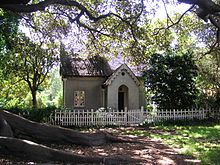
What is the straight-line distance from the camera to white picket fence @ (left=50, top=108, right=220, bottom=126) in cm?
2312

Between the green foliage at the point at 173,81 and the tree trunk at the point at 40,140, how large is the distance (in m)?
13.4

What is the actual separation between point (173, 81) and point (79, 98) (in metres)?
9.77

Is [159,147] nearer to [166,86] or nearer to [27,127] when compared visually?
[27,127]

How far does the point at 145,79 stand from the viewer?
27.7m

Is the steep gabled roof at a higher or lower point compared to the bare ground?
higher

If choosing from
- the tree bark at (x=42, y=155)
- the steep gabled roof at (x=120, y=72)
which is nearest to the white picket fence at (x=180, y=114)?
the steep gabled roof at (x=120, y=72)

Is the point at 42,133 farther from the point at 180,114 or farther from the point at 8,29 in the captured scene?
the point at 8,29

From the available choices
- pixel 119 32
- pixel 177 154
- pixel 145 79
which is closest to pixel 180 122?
pixel 145 79

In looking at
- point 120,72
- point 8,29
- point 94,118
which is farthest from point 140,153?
point 8,29

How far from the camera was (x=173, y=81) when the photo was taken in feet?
86.4

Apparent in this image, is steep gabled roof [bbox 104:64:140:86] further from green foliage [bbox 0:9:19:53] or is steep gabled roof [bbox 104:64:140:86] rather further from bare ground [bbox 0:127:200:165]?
bare ground [bbox 0:127:200:165]

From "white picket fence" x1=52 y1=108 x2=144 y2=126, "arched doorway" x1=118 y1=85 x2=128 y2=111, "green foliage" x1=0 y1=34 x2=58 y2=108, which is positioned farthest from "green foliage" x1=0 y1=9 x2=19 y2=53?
"arched doorway" x1=118 y1=85 x2=128 y2=111

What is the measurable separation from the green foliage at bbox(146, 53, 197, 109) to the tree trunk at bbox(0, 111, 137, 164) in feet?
43.9

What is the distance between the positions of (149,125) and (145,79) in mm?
5519
